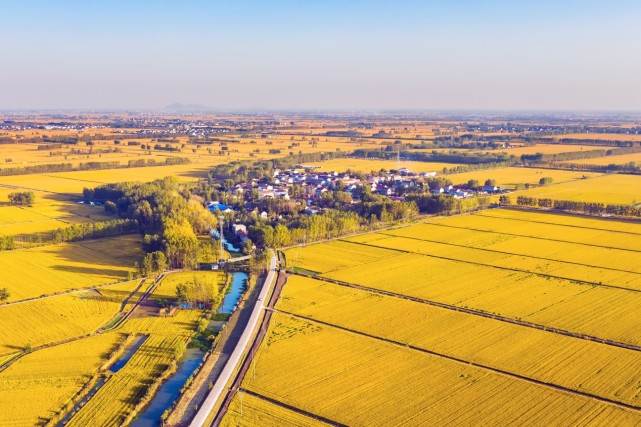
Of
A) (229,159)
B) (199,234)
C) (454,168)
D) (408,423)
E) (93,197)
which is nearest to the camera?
(408,423)

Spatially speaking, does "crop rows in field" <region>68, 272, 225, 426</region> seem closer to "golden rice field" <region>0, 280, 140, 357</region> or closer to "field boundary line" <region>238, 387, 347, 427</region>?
"golden rice field" <region>0, 280, 140, 357</region>

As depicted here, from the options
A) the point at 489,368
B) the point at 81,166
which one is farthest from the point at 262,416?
the point at 81,166

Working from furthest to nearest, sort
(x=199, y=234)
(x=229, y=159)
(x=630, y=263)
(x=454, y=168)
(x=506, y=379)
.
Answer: (x=229, y=159)
(x=454, y=168)
(x=199, y=234)
(x=630, y=263)
(x=506, y=379)

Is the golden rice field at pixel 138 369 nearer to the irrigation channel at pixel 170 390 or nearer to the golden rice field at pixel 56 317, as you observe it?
the irrigation channel at pixel 170 390

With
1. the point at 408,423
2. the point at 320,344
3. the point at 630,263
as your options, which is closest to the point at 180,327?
the point at 320,344

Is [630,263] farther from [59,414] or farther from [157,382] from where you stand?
[59,414]

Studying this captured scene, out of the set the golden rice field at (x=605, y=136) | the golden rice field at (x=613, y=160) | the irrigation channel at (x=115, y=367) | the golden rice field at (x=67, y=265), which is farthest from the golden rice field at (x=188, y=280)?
the golden rice field at (x=605, y=136)
